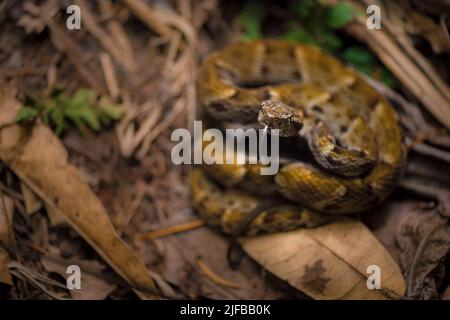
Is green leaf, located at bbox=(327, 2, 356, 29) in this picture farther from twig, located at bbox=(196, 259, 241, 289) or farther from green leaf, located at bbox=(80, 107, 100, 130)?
twig, located at bbox=(196, 259, 241, 289)

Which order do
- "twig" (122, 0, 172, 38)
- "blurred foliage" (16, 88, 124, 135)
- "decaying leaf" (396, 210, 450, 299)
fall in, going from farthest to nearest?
"twig" (122, 0, 172, 38) < "blurred foliage" (16, 88, 124, 135) < "decaying leaf" (396, 210, 450, 299)

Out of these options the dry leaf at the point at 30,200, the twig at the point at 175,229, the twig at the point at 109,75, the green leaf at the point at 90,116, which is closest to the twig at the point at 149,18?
the twig at the point at 109,75

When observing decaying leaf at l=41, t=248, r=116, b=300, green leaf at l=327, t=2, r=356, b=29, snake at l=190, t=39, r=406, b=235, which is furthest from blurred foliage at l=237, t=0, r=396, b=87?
decaying leaf at l=41, t=248, r=116, b=300

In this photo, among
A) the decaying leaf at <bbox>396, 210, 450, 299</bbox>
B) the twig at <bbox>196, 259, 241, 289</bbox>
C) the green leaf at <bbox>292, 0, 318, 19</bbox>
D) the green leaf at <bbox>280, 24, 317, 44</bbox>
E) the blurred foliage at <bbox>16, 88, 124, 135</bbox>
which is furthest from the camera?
the green leaf at <bbox>280, 24, 317, 44</bbox>

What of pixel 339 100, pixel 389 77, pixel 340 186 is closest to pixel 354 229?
pixel 340 186

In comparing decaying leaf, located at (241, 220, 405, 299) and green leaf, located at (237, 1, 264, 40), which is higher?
green leaf, located at (237, 1, 264, 40)

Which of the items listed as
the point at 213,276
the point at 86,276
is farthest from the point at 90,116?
the point at 213,276

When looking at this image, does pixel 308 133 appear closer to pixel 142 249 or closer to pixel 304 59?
pixel 304 59
